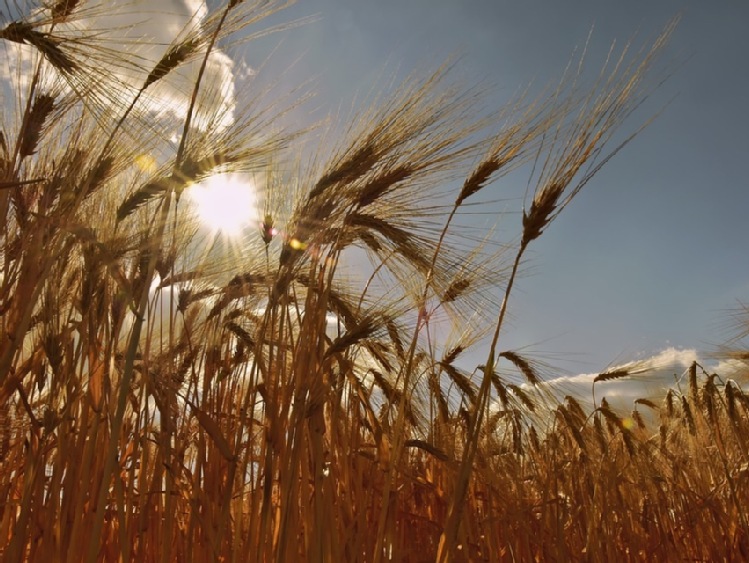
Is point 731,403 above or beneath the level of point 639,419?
beneath

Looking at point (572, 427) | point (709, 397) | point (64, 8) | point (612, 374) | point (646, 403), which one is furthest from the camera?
point (646, 403)

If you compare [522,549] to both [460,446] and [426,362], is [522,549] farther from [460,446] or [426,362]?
[426,362]

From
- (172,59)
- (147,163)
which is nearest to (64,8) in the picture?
(172,59)

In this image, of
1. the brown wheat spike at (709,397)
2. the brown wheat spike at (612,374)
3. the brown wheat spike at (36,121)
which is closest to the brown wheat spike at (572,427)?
the brown wheat spike at (612,374)

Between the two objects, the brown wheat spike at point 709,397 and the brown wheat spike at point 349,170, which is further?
Result: the brown wheat spike at point 709,397

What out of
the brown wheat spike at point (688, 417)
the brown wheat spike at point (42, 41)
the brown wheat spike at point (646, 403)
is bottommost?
the brown wheat spike at point (688, 417)

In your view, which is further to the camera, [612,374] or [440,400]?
[612,374]

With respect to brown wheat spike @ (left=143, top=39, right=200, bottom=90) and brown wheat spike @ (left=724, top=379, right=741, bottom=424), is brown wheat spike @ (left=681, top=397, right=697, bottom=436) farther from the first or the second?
brown wheat spike @ (left=143, top=39, right=200, bottom=90)

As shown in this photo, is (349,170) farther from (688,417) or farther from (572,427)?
(688,417)

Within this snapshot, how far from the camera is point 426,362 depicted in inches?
93.0

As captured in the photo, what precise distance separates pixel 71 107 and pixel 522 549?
6.92ft

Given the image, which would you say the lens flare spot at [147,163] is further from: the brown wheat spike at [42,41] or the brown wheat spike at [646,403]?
the brown wheat spike at [646,403]

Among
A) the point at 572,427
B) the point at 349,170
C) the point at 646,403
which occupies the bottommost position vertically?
the point at 572,427

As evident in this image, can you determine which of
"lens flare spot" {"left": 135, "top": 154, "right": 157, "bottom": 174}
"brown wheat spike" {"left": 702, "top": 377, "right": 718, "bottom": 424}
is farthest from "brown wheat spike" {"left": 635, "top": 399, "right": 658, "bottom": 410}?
"lens flare spot" {"left": 135, "top": 154, "right": 157, "bottom": 174}
